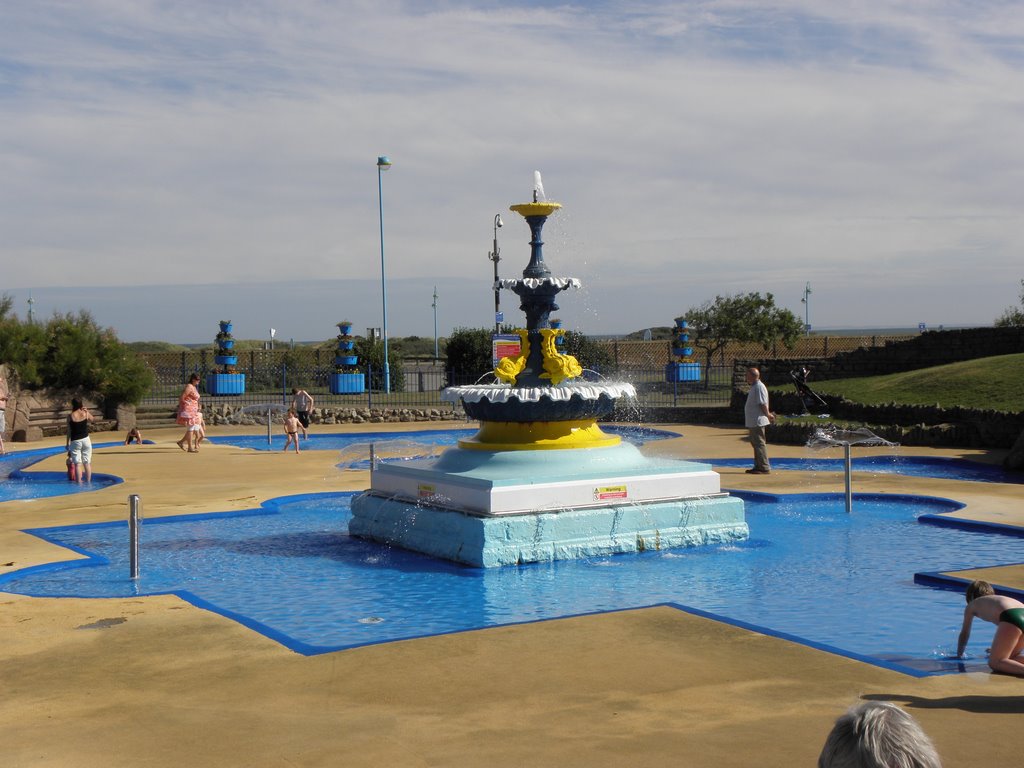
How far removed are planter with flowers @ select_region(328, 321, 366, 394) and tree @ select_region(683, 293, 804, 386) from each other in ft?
51.5

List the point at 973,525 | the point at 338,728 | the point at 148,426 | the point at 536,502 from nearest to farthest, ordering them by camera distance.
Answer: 1. the point at 338,728
2. the point at 536,502
3. the point at 973,525
4. the point at 148,426

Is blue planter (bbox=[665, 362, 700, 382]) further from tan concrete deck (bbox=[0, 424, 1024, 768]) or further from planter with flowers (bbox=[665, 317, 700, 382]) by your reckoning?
tan concrete deck (bbox=[0, 424, 1024, 768])

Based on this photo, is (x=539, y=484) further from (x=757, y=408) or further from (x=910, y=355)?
(x=910, y=355)

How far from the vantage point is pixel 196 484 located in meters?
19.2

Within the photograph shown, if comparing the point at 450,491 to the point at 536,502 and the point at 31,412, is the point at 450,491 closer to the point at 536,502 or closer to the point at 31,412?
the point at 536,502

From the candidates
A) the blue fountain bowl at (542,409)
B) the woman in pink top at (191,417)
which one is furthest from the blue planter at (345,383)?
the blue fountain bowl at (542,409)

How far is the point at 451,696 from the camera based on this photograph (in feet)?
24.2

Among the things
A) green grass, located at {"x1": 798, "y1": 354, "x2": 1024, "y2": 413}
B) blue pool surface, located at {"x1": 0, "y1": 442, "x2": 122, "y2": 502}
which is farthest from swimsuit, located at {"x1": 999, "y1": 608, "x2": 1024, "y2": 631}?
green grass, located at {"x1": 798, "y1": 354, "x2": 1024, "y2": 413}

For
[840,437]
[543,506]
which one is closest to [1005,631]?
[543,506]

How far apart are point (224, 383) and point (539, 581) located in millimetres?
26808

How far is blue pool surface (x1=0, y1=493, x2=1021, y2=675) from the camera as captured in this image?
31.7ft

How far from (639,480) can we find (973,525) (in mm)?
4430

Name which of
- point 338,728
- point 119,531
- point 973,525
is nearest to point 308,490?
point 119,531

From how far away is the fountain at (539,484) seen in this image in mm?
12812
